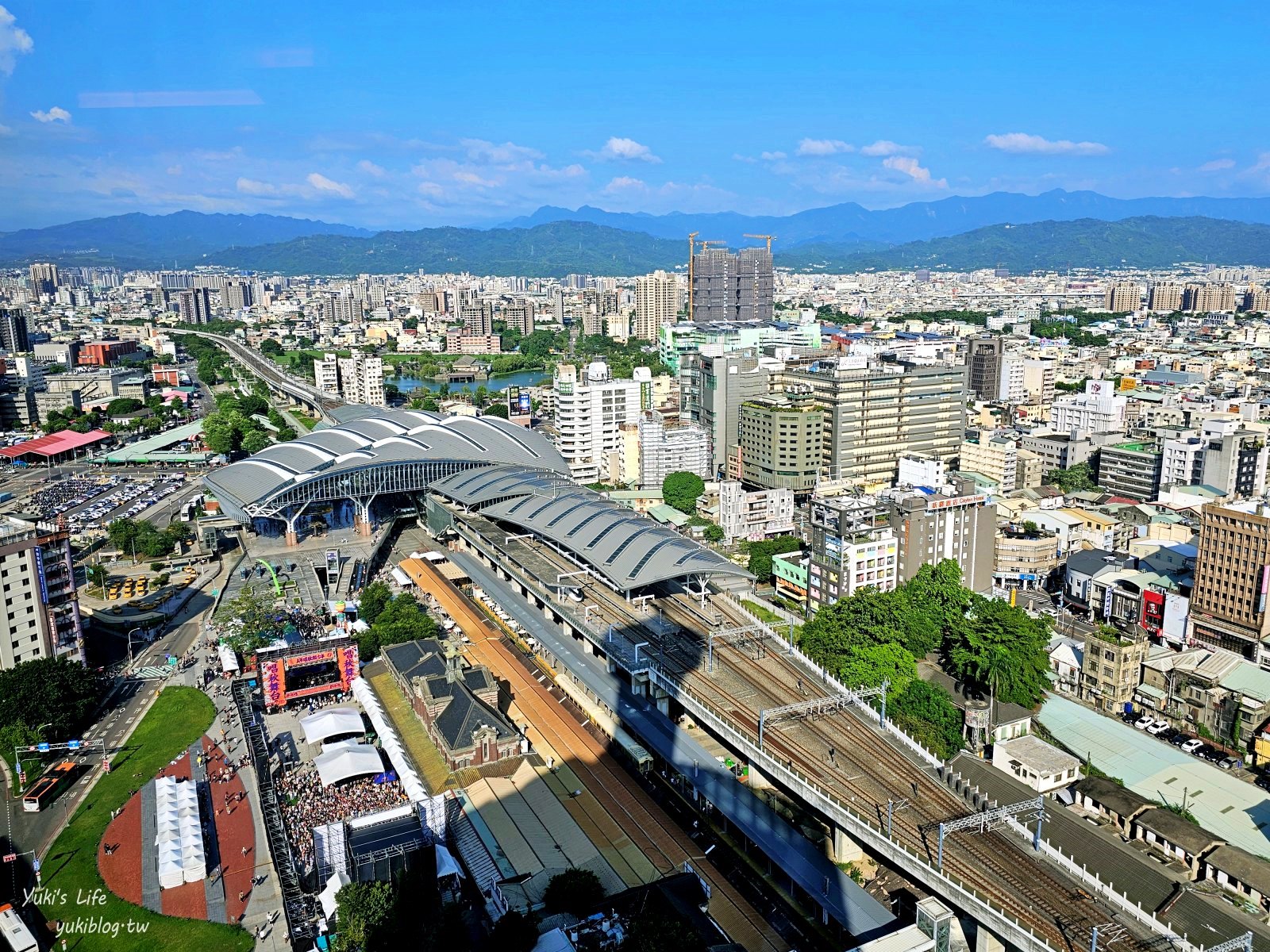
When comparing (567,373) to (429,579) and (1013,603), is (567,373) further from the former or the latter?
(1013,603)

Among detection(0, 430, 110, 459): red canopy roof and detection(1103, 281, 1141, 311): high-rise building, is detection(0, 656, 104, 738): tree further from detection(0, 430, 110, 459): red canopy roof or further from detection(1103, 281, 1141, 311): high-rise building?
detection(1103, 281, 1141, 311): high-rise building

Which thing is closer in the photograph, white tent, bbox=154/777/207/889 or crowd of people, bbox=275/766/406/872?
white tent, bbox=154/777/207/889

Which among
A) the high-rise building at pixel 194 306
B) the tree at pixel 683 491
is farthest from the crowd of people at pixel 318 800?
the high-rise building at pixel 194 306

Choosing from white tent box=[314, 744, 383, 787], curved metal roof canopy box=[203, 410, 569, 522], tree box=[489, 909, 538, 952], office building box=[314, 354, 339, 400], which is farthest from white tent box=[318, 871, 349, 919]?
office building box=[314, 354, 339, 400]

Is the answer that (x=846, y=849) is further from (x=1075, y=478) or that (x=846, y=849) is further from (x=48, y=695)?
(x=1075, y=478)

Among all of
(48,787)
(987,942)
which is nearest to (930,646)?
(987,942)
